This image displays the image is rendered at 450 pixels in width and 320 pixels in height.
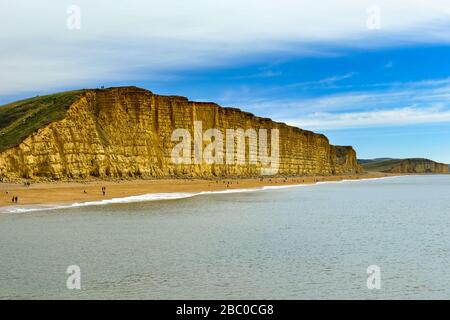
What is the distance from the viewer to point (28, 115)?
7444cm

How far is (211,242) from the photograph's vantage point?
2161 centimetres

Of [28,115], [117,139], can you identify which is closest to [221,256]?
[117,139]

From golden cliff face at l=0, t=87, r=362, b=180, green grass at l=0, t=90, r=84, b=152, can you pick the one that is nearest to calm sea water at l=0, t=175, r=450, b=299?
golden cliff face at l=0, t=87, r=362, b=180

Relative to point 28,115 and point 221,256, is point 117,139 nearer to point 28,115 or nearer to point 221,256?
point 28,115

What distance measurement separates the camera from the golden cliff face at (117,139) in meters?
63.1

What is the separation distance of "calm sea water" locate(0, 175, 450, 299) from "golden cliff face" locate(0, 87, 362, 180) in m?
33.6

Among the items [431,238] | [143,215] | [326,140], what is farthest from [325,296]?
[326,140]

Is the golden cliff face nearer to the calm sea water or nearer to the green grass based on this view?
the green grass

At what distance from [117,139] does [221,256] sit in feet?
200

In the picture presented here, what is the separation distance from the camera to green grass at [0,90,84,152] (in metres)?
64.4

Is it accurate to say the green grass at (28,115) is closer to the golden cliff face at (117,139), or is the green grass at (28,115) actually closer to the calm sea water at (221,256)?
the golden cliff face at (117,139)
